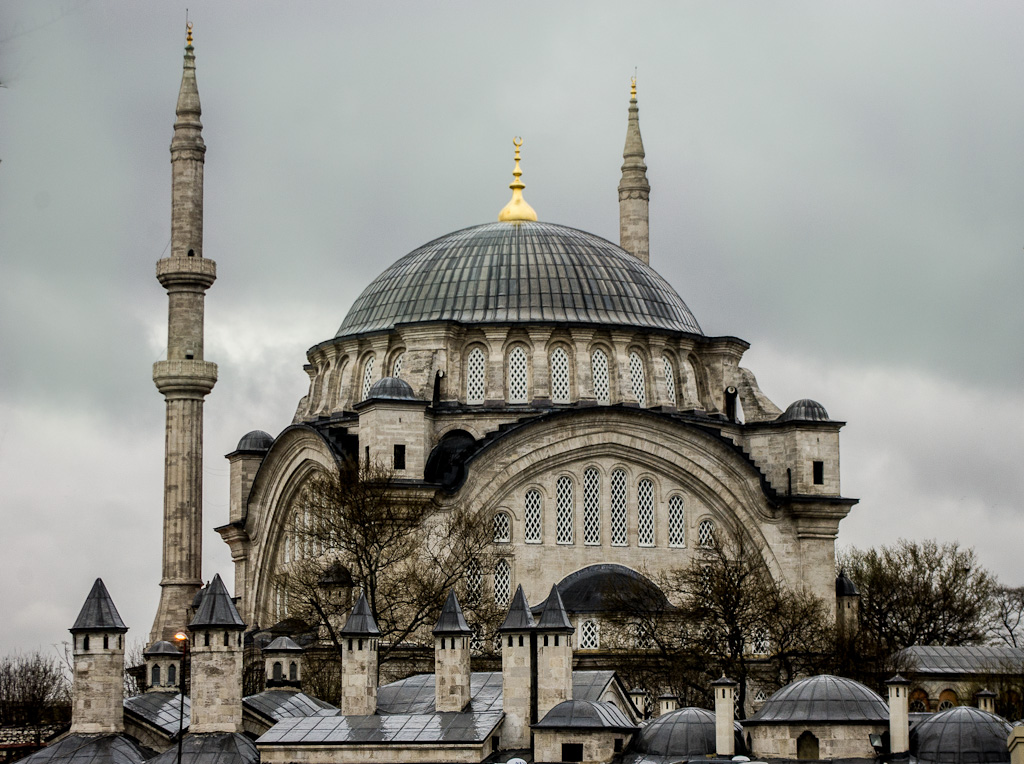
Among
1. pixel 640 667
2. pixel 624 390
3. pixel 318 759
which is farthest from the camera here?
pixel 624 390

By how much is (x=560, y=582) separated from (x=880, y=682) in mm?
Result: 7073

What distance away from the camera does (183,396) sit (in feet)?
180

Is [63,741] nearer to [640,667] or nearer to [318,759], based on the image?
[318,759]

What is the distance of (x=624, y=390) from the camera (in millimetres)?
51969

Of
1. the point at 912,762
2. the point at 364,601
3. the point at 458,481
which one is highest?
the point at 458,481

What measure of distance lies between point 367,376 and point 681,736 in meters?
19.6

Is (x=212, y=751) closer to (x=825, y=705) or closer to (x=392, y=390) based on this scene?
(x=825, y=705)

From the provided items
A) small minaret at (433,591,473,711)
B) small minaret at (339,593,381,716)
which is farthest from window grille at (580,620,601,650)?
small minaret at (339,593,381,716)

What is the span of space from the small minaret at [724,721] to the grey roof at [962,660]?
13831 mm

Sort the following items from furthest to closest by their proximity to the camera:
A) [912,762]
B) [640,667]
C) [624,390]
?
[624,390] < [640,667] < [912,762]

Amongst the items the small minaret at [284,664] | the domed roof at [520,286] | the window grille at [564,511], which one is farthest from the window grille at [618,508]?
the small minaret at [284,664]

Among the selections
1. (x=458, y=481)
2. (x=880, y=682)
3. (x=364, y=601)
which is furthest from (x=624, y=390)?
(x=364, y=601)

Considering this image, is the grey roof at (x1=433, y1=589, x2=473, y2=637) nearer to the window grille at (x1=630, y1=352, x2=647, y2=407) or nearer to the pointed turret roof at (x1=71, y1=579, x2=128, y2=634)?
the pointed turret roof at (x1=71, y1=579, x2=128, y2=634)

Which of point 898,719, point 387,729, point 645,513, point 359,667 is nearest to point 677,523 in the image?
point 645,513
